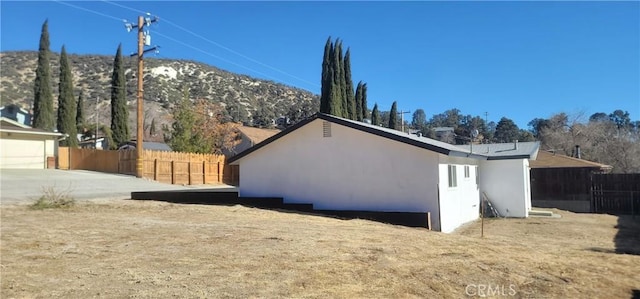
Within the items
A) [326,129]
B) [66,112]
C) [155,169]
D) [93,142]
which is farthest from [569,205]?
[93,142]

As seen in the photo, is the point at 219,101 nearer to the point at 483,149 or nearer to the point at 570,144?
the point at 570,144

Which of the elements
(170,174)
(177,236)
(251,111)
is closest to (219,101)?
(251,111)

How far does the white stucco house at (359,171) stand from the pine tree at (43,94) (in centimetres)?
3191

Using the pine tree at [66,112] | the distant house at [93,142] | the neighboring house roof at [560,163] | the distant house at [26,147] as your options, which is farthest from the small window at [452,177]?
the distant house at [93,142]

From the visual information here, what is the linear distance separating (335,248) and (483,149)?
17222 millimetres

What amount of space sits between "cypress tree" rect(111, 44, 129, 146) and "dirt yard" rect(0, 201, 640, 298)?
123 feet

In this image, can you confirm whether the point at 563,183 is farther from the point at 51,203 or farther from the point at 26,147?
the point at 26,147

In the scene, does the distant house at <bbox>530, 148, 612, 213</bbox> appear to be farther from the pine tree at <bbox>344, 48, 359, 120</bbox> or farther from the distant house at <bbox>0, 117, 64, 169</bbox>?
the distant house at <bbox>0, 117, 64, 169</bbox>

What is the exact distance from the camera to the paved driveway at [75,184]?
20989mm

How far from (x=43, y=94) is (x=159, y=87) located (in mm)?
42416

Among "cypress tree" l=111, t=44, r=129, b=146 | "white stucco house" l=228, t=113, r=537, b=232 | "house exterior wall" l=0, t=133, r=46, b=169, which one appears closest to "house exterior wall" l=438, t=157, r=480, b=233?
"white stucco house" l=228, t=113, r=537, b=232

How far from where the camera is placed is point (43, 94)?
43219mm

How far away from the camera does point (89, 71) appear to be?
295 ft

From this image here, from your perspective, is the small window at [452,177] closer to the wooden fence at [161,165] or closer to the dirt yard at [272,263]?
the dirt yard at [272,263]
